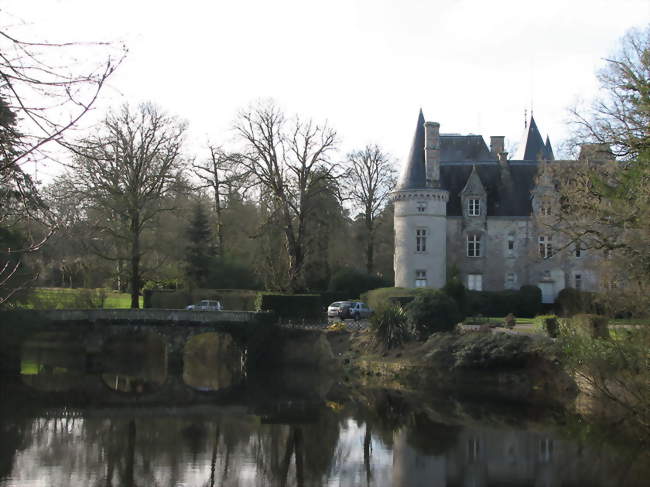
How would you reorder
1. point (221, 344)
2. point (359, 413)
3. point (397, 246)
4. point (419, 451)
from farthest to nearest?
1. point (397, 246)
2. point (221, 344)
3. point (359, 413)
4. point (419, 451)

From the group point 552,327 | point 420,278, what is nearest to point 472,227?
point 420,278

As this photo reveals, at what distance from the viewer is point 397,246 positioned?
35.9 metres

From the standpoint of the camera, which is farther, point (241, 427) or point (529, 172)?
point (529, 172)

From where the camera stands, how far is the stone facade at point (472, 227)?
35.3 m

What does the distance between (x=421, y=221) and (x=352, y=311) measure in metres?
5.62

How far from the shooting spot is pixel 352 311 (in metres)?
32.6

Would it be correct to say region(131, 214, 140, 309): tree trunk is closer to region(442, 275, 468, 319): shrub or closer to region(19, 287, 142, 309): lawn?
region(19, 287, 142, 309): lawn

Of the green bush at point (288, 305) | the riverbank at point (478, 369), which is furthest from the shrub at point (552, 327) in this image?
the green bush at point (288, 305)

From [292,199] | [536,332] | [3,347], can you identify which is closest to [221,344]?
[292,199]

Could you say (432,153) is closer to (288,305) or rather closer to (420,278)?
(420,278)

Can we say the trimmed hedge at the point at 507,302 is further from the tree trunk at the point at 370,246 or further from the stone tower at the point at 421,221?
the tree trunk at the point at 370,246

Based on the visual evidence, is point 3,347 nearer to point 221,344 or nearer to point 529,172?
point 221,344

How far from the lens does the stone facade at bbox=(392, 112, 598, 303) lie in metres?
35.3

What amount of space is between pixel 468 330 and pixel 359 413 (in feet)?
22.7
